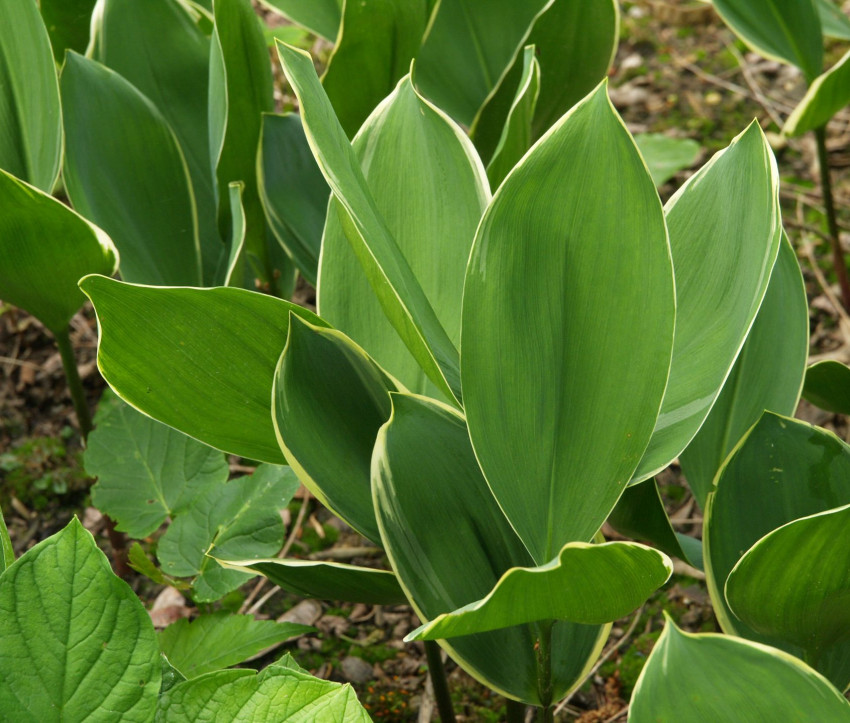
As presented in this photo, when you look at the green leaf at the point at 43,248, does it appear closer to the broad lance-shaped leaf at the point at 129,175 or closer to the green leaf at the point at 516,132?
the broad lance-shaped leaf at the point at 129,175

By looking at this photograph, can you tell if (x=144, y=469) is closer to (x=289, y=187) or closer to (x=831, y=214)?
(x=289, y=187)

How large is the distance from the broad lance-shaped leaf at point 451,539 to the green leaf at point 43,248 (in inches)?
14.1

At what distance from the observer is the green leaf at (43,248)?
2.39 feet

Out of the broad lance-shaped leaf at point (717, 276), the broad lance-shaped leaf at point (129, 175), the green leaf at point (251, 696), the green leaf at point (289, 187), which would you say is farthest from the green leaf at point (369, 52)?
the green leaf at point (251, 696)

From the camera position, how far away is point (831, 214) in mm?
1232

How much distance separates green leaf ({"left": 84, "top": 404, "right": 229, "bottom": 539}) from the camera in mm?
931

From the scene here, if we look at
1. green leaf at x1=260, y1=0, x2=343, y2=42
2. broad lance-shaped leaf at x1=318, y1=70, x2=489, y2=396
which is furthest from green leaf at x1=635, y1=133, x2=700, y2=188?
Answer: broad lance-shaped leaf at x1=318, y1=70, x2=489, y2=396

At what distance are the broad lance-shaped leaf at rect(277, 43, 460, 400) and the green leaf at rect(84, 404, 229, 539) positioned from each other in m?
Answer: 0.43

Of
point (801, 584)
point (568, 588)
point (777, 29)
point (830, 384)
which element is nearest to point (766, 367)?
point (830, 384)

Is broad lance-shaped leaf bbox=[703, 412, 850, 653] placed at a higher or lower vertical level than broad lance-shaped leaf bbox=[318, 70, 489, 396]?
lower

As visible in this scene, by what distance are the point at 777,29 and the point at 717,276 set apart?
673mm

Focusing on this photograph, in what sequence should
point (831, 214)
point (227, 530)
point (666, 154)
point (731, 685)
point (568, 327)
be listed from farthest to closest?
point (666, 154) < point (831, 214) < point (227, 530) < point (568, 327) < point (731, 685)

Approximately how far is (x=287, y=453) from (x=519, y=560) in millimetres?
176

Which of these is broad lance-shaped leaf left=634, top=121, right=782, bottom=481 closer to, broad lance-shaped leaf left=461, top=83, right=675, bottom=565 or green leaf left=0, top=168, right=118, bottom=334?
broad lance-shaped leaf left=461, top=83, right=675, bottom=565
